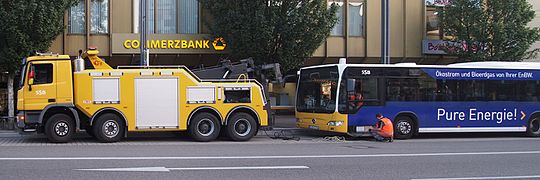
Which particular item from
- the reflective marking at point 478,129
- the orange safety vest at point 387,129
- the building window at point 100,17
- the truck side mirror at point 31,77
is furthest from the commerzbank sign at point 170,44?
the reflective marking at point 478,129

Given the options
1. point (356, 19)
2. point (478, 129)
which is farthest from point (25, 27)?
point (478, 129)

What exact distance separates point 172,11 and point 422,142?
14204mm

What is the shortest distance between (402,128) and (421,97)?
1.23 metres

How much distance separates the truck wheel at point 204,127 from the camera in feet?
53.2

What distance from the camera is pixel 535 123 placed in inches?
764

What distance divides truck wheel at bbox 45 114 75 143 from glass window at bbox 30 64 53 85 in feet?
3.46

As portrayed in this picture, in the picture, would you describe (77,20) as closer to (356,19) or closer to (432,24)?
(356,19)

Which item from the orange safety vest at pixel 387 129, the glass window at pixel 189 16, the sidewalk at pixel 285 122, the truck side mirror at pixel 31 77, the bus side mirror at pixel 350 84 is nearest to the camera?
the truck side mirror at pixel 31 77

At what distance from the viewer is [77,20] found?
81.9 feet

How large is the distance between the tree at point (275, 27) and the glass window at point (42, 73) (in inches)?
317

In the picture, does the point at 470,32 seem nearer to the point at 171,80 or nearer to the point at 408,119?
the point at 408,119

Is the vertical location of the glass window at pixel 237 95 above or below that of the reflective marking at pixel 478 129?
above

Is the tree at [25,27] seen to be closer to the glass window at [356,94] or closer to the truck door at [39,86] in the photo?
the truck door at [39,86]

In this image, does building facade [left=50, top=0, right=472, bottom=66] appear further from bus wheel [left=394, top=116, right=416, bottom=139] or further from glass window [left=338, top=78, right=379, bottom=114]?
bus wheel [left=394, top=116, right=416, bottom=139]
